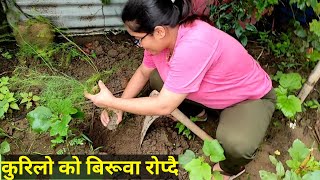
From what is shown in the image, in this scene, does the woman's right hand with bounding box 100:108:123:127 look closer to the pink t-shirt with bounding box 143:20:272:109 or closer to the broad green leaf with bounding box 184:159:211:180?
the pink t-shirt with bounding box 143:20:272:109

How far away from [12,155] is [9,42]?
3.41 feet

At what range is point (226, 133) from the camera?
211 centimetres

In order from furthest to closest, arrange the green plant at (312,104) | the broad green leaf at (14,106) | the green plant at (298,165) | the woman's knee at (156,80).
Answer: the green plant at (312,104) < the broad green leaf at (14,106) < the woman's knee at (156,80) < the green plant at (298,165)

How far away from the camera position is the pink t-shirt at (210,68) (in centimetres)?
178

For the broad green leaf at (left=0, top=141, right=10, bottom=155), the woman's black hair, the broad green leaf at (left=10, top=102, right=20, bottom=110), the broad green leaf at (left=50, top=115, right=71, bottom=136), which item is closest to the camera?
the woman's black hair

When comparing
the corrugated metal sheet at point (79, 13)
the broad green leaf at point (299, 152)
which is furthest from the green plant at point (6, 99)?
the broad green leaf at point (299, 152)

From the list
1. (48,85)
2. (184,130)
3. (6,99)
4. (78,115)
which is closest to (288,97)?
(184,130)

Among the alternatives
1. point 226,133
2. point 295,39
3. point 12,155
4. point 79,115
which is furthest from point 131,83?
point 295,39

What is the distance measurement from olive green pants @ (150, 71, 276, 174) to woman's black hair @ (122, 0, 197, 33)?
673 millimetres

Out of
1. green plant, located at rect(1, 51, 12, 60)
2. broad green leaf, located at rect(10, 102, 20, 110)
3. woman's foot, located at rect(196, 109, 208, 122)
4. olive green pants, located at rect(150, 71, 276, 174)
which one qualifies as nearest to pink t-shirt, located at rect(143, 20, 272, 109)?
olive green pants, located at rect(150, 71, 276, 174)

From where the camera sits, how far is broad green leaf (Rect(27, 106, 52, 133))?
219 cm

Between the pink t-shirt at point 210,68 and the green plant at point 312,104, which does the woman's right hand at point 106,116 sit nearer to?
the pink t-shirt at point 210,68

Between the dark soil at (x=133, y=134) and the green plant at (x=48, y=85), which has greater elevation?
the green plant at (x=48, y=85)

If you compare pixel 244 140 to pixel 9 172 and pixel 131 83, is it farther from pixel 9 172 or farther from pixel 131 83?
pixel 9 172
